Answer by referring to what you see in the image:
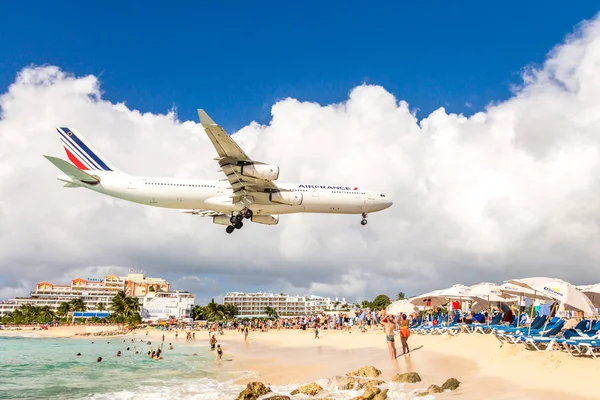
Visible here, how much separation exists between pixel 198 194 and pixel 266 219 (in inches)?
211

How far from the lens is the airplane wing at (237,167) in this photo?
81.8ft

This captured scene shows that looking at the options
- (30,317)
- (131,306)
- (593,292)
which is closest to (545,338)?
(593,292)

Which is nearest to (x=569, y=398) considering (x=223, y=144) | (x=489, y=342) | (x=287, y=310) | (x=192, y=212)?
(x=489, y=342)

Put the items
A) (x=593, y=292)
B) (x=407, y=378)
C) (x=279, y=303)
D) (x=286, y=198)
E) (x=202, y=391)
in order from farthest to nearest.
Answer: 1. (x=279, y=303)
2. (x=286, y=198)
3. (x=593, y=292)
4. (x=202, y=391)
5. (x=407, y=378)

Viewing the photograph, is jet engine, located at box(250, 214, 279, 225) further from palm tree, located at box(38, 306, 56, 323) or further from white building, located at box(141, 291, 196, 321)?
palm tree, located at box(38, 306, 56, 323)

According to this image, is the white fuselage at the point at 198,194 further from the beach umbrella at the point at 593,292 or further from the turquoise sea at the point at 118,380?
the beach umbrella at the point at 593,292

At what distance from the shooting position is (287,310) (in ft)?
624

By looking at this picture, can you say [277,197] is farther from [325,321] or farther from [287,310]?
[287,310]

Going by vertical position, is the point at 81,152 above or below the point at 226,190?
above

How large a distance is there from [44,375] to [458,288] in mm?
24038

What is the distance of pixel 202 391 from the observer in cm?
1962

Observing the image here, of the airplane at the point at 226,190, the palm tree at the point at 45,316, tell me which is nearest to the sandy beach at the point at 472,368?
the airplane at the point at 226,190

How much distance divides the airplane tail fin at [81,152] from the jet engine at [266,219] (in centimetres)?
925

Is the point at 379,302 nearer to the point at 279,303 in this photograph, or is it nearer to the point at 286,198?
the point at 279,303
